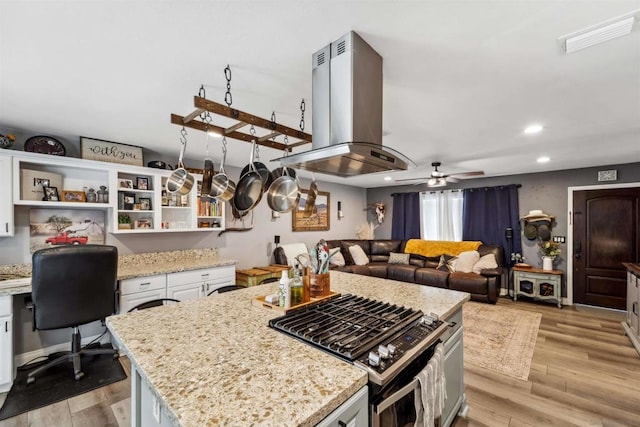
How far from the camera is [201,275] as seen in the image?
137 inches

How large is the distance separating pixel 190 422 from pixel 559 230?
618cm

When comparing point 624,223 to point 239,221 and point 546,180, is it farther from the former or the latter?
point 239,221

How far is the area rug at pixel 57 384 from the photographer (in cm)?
221

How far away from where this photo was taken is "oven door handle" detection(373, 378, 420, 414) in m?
1.04

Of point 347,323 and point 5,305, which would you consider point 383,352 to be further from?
point 5,305

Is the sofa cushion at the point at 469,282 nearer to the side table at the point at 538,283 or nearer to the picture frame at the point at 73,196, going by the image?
the side table at the point at 538,283

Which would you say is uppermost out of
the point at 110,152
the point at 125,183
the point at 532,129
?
the point at 532,129

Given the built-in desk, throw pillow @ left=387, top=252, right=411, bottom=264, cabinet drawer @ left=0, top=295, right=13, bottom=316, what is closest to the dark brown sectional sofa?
throw pillow @ left=387, top=252, right=411, bottom=264

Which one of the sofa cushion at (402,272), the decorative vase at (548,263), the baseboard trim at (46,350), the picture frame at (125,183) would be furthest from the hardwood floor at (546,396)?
the sofa cushion at (402,272)

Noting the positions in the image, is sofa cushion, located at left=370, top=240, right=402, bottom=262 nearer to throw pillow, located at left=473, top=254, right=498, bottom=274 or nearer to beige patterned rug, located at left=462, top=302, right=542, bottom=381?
throw pillow, located at left=473, top=254, right=498, bottom=274

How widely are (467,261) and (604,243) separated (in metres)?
2.00

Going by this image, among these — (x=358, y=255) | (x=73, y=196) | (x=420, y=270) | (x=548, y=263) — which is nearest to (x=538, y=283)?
(x=548, y=263)

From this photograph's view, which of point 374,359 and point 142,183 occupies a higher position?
point 142,183

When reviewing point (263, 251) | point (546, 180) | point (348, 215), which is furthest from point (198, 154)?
point (546, 180)
